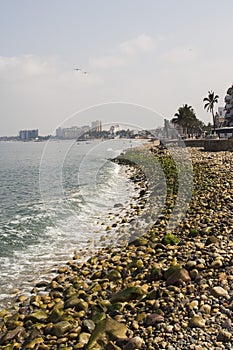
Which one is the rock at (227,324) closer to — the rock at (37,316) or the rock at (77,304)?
the rock at (77,304)

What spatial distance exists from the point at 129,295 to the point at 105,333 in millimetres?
1171

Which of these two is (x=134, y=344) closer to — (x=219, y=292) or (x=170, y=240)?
(x=219, y=292)

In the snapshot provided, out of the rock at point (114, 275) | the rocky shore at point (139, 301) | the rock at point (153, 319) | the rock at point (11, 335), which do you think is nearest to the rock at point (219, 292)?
the rocky shore at point (139, 301)

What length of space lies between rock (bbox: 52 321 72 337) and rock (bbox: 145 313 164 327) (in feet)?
3.55

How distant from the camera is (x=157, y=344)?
446 centimetres

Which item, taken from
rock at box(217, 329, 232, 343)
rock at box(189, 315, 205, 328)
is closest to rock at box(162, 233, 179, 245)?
rock at box(189, 315, 205, 328)

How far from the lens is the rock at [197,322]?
466 cm

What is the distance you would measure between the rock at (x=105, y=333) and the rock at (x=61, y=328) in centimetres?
47

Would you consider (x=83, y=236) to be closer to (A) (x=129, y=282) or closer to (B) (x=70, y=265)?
(B) (x=70, y=265)

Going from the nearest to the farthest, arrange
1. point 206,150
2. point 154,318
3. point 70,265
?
point 154,318 → point 70,265 → point 206,150

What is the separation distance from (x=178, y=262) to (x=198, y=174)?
45.4 feet

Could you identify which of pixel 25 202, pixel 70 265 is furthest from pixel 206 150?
pixel 70 265

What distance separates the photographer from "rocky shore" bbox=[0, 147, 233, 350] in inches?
185

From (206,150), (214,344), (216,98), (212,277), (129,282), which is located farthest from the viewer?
(216,98)
